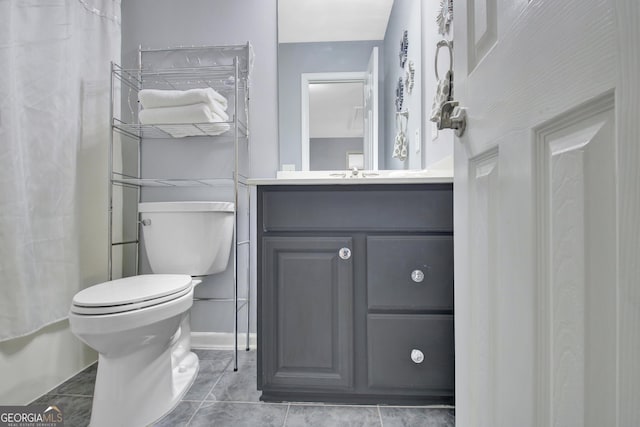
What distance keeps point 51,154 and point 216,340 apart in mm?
1229

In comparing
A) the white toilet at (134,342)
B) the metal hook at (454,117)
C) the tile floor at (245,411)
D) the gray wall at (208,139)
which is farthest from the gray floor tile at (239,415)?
the metal hook at (454,117)

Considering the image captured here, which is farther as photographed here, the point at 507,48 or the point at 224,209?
the point at 224,209

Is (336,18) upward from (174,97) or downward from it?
upward

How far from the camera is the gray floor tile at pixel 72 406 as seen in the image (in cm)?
110

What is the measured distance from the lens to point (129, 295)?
103cm

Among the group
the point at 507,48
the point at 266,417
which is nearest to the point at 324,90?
the point at 507,48

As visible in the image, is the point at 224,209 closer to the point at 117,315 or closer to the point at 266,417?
the point at 117,315

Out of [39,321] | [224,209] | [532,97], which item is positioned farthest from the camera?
[224,209]

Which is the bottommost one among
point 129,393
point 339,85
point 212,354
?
point 212,354

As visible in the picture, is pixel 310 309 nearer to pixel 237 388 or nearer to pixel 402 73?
pixel 237 388

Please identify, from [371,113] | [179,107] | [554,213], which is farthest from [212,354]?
[554,213]

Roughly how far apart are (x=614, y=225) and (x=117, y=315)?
1167 mm

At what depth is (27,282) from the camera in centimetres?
118

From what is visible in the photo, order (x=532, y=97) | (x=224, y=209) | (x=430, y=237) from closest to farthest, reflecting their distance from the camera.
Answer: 1. (x=532, y=97)
2. (x=430, y=237)
3. (x=224, y=209)
